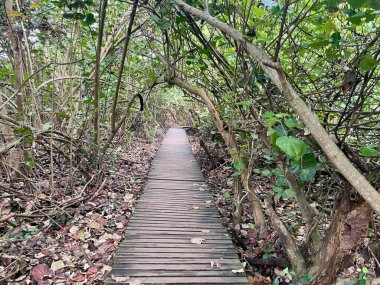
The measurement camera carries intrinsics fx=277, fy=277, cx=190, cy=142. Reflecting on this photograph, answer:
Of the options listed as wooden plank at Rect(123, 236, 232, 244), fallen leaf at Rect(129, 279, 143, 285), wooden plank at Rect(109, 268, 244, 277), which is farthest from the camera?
wooden plank at Rect(123, 236, 232, 244)

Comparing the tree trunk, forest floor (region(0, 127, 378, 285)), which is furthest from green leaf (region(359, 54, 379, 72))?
forest floor (region(0, 127, 378, 285))

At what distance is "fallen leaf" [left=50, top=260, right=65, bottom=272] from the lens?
259 centimetres

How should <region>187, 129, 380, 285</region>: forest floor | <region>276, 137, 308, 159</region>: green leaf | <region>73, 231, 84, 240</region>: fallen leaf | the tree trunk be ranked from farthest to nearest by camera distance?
1. <region>73, 231, 84, 240</region>: fallen leaf
2. <region>187, 129, 380, 285</region>: forest floor
3. the tree trunk
4. <region>276, 137, 308, 159</region>: green leaf

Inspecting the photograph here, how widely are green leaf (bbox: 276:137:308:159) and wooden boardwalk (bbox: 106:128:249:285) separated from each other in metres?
1.57

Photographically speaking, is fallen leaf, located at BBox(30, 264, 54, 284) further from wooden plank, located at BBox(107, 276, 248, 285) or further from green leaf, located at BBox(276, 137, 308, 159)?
green leaf, located at BBox(276, 137, 308, 159)

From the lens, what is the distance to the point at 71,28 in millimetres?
4676

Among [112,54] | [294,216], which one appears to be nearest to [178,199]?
[294,216]

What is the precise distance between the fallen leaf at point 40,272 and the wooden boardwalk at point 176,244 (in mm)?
591

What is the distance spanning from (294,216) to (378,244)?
1966 millimetres

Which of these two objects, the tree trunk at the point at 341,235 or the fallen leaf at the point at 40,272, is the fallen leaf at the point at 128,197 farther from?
the tree trunk at the point at 341,235

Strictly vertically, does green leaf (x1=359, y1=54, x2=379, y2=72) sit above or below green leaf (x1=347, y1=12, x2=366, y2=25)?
below

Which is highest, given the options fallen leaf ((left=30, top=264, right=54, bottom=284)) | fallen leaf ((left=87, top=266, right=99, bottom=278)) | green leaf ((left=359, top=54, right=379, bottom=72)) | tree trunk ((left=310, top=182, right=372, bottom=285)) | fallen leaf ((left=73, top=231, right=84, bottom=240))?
green leaf ((left=359, top=54, right=379, bottom=72))

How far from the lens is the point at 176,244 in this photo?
2.95 metres

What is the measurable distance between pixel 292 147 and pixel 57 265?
247 cm
